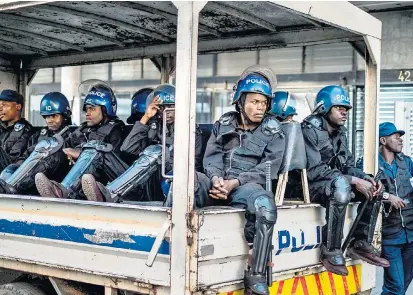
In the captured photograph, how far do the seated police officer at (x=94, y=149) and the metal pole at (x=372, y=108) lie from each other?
197cm

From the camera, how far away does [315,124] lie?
5.23 meters

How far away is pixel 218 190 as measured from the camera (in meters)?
4.19

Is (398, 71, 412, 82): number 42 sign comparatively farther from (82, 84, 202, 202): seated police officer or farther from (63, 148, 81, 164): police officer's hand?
(63, 148, 81, 164): police officer's hand

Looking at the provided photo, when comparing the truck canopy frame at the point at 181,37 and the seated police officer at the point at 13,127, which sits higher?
the truck canopy frame at the point at 181,37

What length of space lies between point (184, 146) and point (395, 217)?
3404mm

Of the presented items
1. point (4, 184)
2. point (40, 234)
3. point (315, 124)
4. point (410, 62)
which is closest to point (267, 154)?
point (315, 124)

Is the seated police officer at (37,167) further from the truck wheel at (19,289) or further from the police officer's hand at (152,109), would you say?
the truck wheel at (19,289)

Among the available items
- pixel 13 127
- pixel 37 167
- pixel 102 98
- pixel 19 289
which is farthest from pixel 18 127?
pixel 19 289

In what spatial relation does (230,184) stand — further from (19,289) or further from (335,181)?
(19,289)

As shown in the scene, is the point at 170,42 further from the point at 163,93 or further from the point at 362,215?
the point at 362,215

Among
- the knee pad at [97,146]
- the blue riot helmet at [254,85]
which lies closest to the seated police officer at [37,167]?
the knee pad at [97,146]

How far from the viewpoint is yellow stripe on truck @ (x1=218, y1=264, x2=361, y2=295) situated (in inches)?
168

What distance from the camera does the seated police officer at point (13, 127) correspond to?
6.89 metres

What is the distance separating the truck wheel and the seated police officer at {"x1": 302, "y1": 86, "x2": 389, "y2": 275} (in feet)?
6.48
